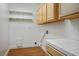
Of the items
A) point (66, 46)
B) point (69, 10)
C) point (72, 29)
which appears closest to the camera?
point (69, 10)

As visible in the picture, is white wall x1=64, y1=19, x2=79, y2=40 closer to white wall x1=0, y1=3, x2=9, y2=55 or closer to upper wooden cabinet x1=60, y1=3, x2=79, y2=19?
upper wooden cabinet x1=60, y1=3, x2=79, y2=19

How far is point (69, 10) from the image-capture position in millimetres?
1266

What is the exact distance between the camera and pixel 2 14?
132cm

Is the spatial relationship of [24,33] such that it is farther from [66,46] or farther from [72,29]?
[72,29]

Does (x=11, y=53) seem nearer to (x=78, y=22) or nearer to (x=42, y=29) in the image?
(x=42, y=29)

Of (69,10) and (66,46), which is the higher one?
(69,10)

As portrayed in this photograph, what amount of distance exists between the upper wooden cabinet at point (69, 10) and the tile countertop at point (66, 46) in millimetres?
353


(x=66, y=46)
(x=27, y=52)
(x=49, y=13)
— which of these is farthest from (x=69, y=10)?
(x=27, y=52)

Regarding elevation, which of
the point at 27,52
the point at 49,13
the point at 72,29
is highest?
the point at 49,13

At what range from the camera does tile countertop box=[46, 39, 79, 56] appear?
1172mm

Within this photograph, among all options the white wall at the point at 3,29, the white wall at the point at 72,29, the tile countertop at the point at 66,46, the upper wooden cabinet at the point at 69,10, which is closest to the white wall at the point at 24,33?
the white wall at the point at 3,29

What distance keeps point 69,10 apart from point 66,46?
1.45 ft

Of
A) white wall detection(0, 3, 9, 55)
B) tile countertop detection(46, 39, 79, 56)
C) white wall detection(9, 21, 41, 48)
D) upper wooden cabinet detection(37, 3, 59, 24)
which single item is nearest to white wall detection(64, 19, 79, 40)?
tile countertop detection(46, 39, 79, 56)

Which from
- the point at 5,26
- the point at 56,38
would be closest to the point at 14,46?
the point at 5,26
